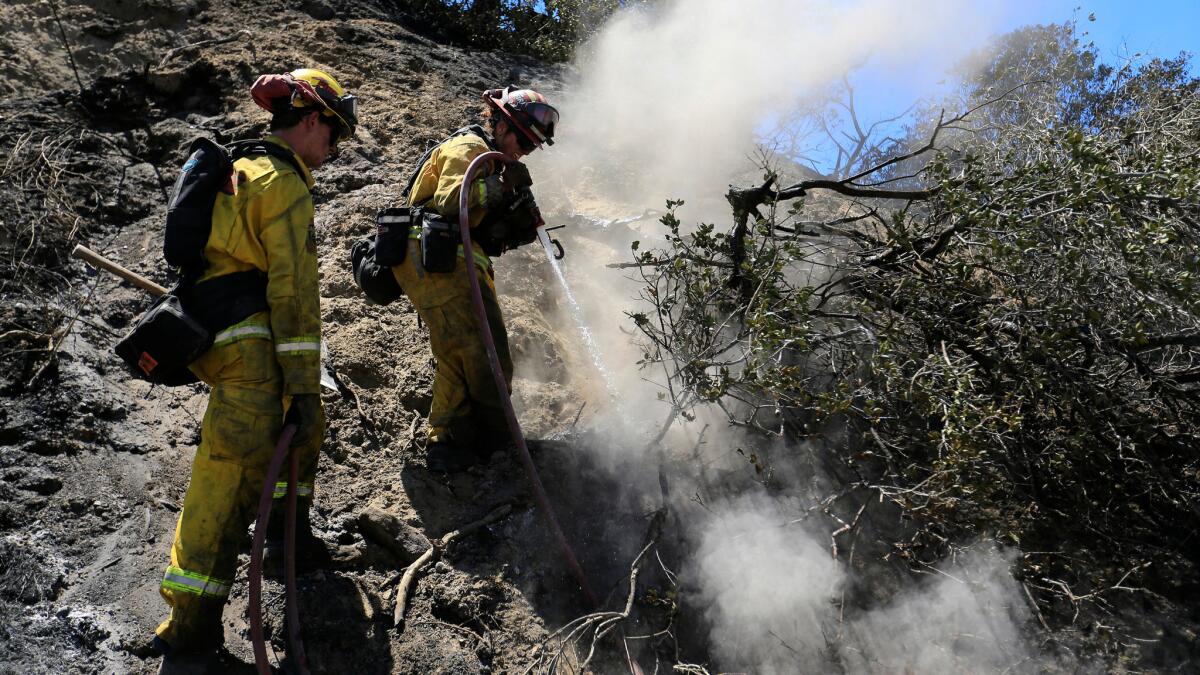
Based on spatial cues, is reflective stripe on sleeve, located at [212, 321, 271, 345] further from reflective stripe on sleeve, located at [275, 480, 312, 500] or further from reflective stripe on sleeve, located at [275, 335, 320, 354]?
reflective stripe on sleeve, located at [275, 480, 312, 500]

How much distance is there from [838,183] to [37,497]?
4.56 meters

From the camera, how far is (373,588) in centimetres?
365

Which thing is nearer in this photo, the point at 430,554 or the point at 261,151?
the point at 261,151

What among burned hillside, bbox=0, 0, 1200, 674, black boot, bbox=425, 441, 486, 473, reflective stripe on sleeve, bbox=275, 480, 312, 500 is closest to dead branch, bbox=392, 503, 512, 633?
burned hillside, bbox=0, 0, 1200, 674

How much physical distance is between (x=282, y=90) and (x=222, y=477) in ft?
5.28

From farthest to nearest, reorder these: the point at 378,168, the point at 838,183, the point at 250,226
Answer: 1. the point at 378,168
2. the point at 838,183
3. the point at 250,226

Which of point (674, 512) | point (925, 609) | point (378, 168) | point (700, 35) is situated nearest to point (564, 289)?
point (378, 168)

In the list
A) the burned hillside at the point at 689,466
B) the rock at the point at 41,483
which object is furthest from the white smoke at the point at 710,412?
the rock at the point at 41,483

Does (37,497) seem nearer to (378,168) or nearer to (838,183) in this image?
(378,168)

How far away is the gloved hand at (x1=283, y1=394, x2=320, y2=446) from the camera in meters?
3.15

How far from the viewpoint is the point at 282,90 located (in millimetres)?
3355

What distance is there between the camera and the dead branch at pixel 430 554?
3.52 meters

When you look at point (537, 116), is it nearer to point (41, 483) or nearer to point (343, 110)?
point (343, 110)

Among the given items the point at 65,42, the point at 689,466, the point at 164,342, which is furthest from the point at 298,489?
the point at 65,42
